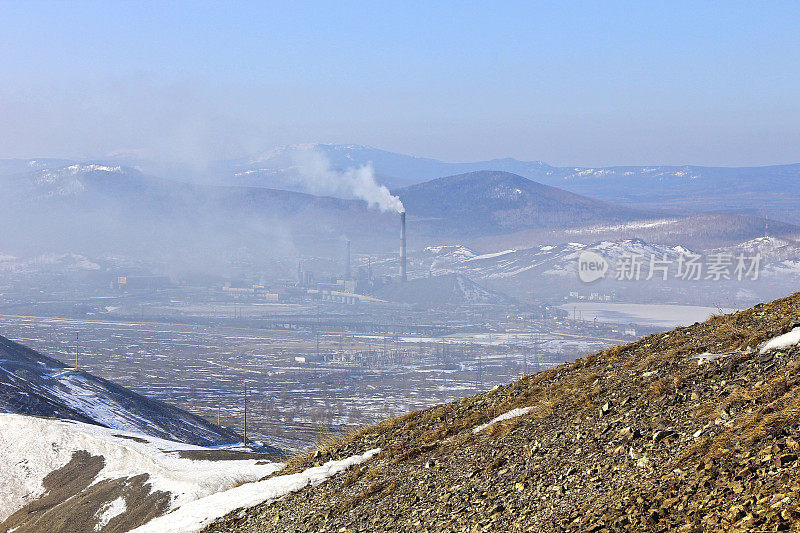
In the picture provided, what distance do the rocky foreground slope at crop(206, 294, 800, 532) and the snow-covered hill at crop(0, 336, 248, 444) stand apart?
115ft

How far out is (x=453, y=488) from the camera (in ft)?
33.2

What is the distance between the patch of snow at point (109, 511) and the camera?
75.5ft

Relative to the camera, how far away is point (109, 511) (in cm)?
2375

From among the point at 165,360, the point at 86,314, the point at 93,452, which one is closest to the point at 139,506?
the point at 93,452

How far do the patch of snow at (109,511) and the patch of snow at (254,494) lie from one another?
31.7 ft

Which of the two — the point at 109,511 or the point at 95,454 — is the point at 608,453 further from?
the point at 95,454

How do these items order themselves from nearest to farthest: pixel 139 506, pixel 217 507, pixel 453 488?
pixel 453 488 → pixel 217 507 → pixel 139 506

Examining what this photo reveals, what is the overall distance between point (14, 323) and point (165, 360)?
181ft

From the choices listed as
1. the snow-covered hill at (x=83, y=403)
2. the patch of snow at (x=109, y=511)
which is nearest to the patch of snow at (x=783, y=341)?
the patch of snow at (x=109, y=511)

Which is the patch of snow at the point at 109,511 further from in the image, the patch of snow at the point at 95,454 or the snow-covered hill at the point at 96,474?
the patch of snow at the point at 95,454

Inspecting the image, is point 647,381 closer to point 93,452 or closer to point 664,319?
point 93,452

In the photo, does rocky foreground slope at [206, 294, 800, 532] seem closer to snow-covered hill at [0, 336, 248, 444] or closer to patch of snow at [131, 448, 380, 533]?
patch of snow at [131, 448, 380, 533]

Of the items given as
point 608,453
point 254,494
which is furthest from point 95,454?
point 608,453

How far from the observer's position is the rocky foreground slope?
7.69 meters
